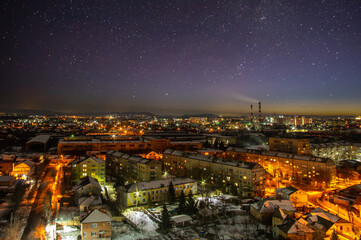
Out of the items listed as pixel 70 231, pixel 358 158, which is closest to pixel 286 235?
pixel 70 231

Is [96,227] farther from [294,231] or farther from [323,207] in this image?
[323,207]

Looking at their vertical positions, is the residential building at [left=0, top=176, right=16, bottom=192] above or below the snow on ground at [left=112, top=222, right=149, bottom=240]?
above

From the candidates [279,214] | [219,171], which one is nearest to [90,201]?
[279,214]

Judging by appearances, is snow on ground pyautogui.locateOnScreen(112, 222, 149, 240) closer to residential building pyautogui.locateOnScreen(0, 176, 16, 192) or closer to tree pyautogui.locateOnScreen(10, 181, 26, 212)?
tree pyautogui.locateOnScreen(10, 181, 26, 212)

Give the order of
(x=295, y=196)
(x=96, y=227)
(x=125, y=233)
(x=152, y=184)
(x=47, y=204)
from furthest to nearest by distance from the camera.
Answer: (x=152, y=184), (x=295, y=196), (x=47, y=204), (x=125, y=233), (x=96, y=227)

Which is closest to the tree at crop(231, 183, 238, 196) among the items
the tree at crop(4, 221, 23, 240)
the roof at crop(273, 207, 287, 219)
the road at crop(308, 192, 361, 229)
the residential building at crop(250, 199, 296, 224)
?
the residential building at crop(250, 199, 296, 224)

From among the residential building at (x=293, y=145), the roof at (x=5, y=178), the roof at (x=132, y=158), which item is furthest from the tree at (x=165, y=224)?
the residential building at (x=293, y=145)
